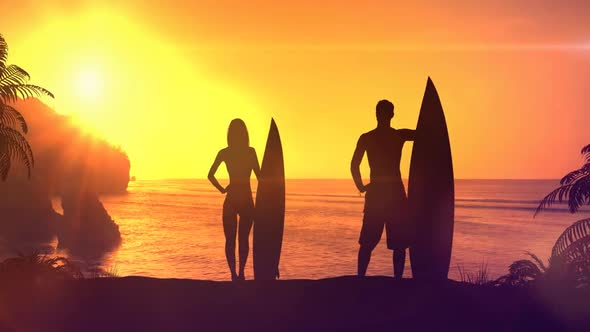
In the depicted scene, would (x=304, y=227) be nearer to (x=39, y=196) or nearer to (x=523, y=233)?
(x=523, y=233)

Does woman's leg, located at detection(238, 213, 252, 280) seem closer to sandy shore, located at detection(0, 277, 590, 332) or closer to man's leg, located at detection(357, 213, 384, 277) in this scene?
sandy shore, located at detection(0, 277, 590, 332)

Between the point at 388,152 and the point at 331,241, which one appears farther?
the point at 331,241

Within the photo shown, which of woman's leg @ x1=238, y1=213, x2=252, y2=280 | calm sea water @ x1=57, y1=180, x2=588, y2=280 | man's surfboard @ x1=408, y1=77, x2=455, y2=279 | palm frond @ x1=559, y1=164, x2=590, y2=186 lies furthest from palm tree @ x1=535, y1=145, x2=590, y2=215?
calm sea water @ x1=57, y1=180, x2=588, y2=280

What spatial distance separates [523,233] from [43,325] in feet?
171

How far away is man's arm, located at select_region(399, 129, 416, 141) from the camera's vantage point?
10.5m

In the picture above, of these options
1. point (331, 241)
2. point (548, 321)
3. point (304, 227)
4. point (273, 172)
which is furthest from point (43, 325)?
point (304, 227)

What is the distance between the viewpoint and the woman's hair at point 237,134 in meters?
11.7

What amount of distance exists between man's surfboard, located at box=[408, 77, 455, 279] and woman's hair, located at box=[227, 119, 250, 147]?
3.24 metres

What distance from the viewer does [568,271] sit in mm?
12875

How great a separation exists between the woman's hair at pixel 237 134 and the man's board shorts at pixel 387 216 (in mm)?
2831

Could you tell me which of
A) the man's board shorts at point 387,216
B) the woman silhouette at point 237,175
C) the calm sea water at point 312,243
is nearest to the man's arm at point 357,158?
the man's board shorts at point 387,216

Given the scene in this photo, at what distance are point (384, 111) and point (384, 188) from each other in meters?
1.30

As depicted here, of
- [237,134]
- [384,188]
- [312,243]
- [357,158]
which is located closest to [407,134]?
[357,158]

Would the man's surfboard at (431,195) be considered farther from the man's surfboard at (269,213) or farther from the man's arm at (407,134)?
the man's surfboard at (269,213)
